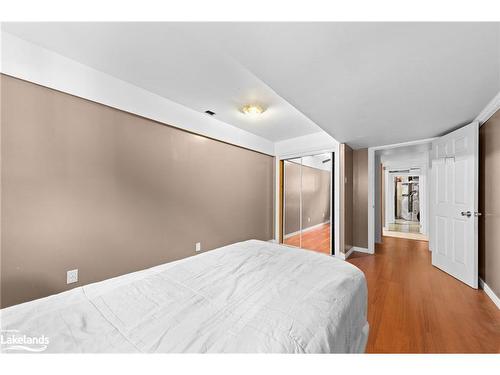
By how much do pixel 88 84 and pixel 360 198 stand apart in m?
4.61

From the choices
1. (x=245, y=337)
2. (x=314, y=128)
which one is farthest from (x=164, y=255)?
(x=314, y=128)

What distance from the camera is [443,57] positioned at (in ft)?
4.38

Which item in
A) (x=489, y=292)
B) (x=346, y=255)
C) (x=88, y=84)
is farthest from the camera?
(x=346, y=255)

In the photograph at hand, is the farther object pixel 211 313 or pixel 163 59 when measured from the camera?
pixel 163 59

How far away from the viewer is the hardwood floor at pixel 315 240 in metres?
3.88

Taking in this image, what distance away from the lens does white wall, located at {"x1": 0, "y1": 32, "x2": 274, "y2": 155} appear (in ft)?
5.09

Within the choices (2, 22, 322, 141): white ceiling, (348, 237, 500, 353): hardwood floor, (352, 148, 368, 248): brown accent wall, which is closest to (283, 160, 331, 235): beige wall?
(352, 148, 368, 248): brown accent wall

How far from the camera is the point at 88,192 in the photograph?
1899 millimetres

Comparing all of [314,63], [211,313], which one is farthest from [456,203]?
[211,313]

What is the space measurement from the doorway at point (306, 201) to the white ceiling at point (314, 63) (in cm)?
164

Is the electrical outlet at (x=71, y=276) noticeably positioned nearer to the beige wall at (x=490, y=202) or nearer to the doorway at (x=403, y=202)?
the beige wall at (x=490, y=202)

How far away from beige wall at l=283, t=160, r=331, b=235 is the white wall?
7.04 feet

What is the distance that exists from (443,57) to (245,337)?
6.86 feet

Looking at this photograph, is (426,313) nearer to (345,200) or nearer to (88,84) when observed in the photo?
(345,200)
